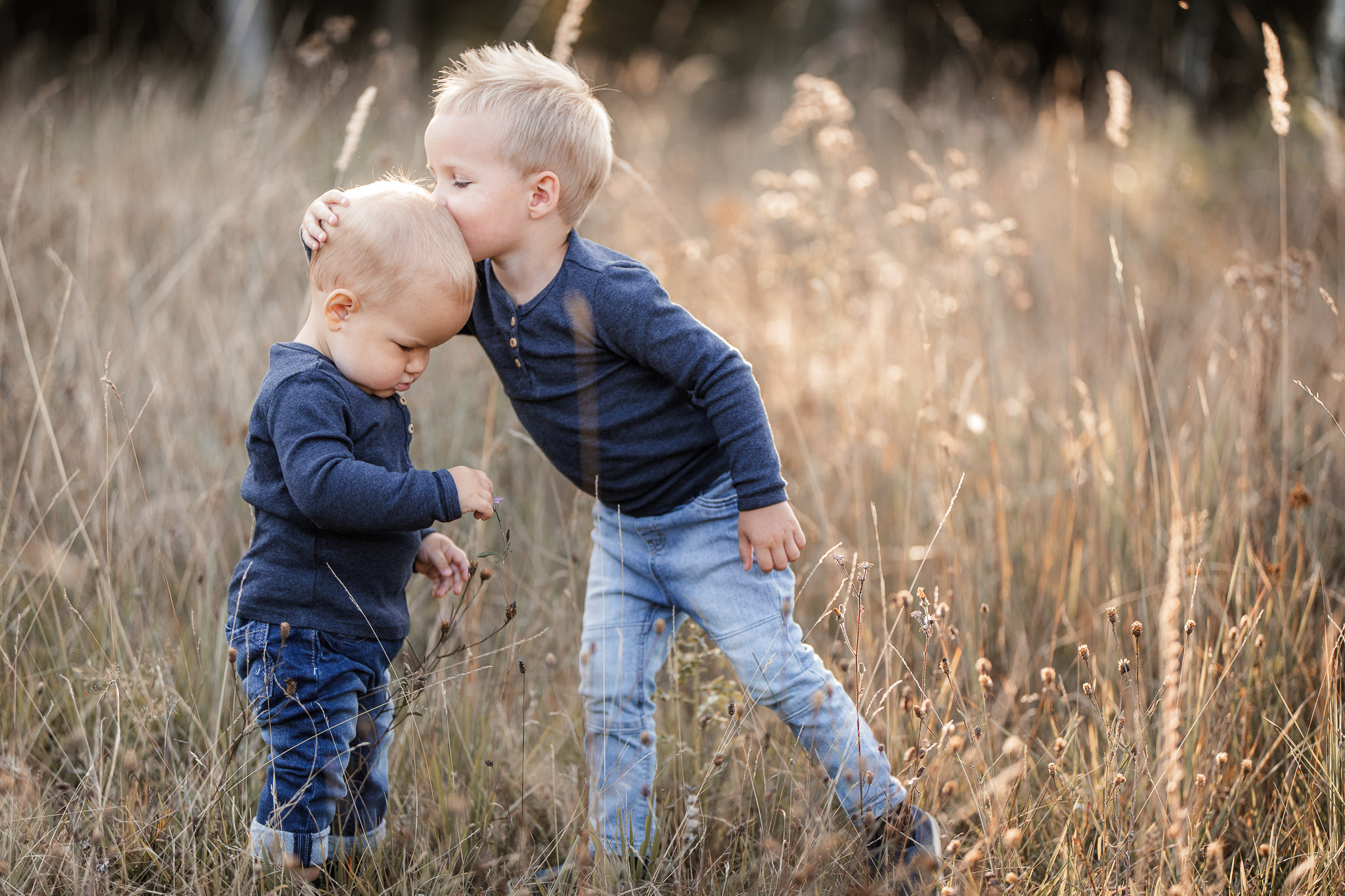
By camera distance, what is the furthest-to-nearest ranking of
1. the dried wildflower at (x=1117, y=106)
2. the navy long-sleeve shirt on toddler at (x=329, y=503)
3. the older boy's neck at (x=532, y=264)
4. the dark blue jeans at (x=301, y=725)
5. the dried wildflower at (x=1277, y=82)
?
the dried wildflower at (x=1117, y=106)
the dried wildflower at (x=1277, y=82)
the older boy's neck at (x=532, y=264)
the dark blue jeans at (x=301, y=725)
the navy long-sleeve shirt on toddler at (x=329, y=503)

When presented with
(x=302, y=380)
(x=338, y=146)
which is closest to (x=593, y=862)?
(x=302, y=380)

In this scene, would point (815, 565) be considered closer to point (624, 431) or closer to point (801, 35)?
point (624, 431)

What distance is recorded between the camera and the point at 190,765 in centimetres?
162

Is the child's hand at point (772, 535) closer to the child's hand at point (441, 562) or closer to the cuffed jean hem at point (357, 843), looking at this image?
the child's hand at point (441, 562)

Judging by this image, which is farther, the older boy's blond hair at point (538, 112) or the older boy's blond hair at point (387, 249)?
the older boy's blond hair at point (538, 112)

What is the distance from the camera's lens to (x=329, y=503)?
1.38m

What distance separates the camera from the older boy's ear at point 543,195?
62.7 inches

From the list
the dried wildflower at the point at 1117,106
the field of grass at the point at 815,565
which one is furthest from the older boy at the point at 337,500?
the dried wildflower at the point at 1117,106

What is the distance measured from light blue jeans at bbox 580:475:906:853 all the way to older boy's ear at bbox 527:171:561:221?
1.78 feet

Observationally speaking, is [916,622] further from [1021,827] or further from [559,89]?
[559,89]

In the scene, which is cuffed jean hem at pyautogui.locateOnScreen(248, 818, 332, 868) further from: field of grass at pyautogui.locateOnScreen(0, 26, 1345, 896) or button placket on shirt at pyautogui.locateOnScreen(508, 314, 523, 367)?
button placket on shirt at pyautogui.locateOnScreen(508, 314, 523, 367)

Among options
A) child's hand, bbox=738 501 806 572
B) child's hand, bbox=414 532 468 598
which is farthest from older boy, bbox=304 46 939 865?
child's hand, bbox=414 532 468 598

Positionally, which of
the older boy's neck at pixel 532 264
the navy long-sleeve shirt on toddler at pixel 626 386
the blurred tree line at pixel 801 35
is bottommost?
the navy long-sleeve shirt on toddler at pixel 626 386

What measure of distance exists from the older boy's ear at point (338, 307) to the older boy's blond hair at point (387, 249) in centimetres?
1
